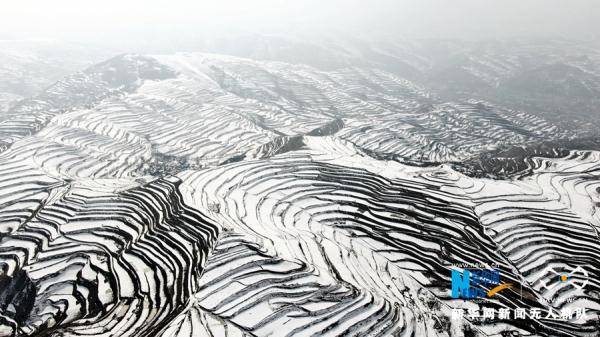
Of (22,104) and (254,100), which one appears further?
(254,100)

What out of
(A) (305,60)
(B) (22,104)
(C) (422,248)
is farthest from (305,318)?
(A) (305,60)

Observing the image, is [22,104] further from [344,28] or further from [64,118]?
[344,28]

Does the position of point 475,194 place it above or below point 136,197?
above

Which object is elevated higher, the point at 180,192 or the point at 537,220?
the point at 537,220

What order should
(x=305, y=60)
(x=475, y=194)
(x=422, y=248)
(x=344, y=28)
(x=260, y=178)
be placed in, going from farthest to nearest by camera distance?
(x=344, y=28) < (x=305, y=60) < (x=260, y=178) < (x=475, y=194) < (x=422, y=248)

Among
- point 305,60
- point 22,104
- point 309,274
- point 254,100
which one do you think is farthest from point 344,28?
point 309,274

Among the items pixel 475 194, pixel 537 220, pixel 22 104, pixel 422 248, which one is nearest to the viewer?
pixel 422 248

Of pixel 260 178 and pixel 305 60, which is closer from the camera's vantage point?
pixel 260 178

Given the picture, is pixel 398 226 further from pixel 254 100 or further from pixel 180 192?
pixel 254 100

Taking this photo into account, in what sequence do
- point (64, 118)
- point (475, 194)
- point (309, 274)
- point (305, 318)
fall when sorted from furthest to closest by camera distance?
point (64, 118) → point (475, 194) → point (309, 274) → point (305, 318)
